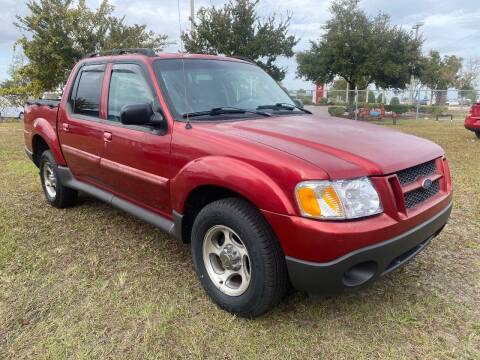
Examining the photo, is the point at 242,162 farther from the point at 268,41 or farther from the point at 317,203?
the point at 268,41

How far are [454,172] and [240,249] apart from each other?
566cm

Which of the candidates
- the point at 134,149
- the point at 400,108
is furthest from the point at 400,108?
the point at 134,149

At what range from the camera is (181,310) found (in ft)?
9.52

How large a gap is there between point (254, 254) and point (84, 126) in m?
2.50

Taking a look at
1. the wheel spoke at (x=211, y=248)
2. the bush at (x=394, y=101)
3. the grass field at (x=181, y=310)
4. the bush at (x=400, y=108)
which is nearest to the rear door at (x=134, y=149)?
the wheel spoke at (x=211, y=248)

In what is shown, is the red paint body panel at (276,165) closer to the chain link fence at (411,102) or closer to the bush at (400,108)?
the chain link fence at (411,102)

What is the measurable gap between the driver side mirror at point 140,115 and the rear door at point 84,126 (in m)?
0.93

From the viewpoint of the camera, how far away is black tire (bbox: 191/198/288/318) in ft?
8.20

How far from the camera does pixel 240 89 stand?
12.2ft

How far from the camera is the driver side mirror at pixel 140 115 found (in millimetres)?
2948

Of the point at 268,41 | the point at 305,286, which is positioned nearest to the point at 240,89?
the point at 305,286

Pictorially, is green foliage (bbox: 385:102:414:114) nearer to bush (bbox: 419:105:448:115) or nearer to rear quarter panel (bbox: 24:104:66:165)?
bush (bbox: 419:105:448:115)

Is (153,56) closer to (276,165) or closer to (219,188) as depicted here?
(219,188)

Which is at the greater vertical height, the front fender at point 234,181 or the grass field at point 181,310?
the front fender at point 234,181
